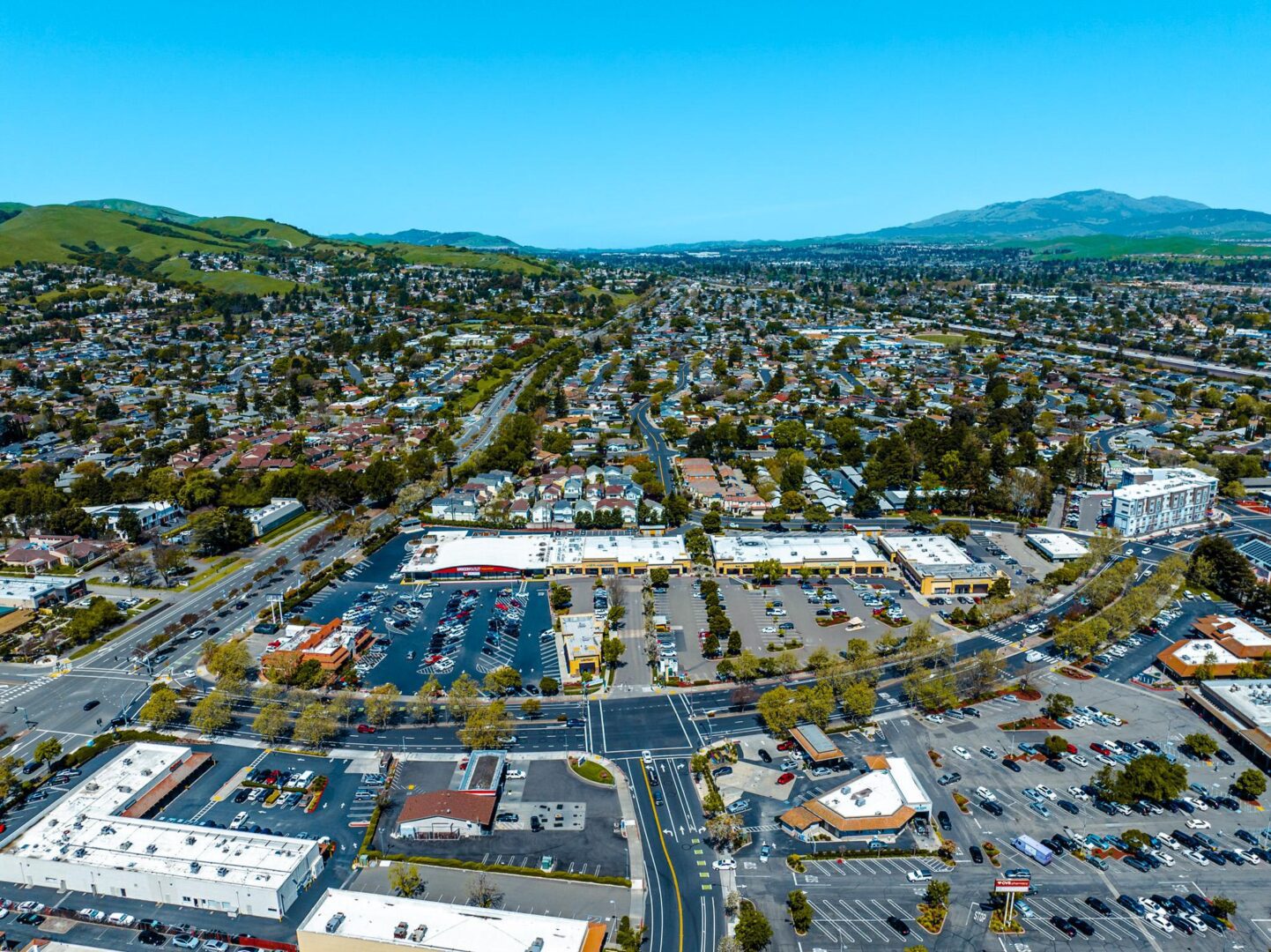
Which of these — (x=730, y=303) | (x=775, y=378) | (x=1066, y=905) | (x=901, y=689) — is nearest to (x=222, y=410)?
(x=775, y=378)

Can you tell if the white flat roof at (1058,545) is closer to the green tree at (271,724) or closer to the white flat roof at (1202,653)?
the white flat roof at (1202,653)

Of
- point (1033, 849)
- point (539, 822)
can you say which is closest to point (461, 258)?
point (539, 822)

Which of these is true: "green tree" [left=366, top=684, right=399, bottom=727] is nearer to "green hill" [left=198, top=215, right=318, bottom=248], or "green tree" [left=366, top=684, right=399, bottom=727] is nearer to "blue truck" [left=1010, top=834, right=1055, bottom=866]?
"blue truck" [left=1010, top=834, right=1055, bottom=866]

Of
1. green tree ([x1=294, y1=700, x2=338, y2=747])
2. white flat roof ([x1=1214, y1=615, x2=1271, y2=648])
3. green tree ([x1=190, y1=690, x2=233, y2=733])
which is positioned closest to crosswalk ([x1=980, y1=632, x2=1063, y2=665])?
white flat roof ([x1=1214, y1=615, x2=1271, y2=648])

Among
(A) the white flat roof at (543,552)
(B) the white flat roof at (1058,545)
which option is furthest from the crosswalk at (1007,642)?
(A) the white flat roof at (543,552)

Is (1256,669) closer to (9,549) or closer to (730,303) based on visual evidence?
(9,549)

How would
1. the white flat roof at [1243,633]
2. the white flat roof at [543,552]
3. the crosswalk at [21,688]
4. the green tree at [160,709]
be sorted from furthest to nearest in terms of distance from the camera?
1. the white flat roof at [543,552]
2. the white flat roof at [1243,633]
3. the crosswalk at [21,688]
4. the green tree at [160,709]
